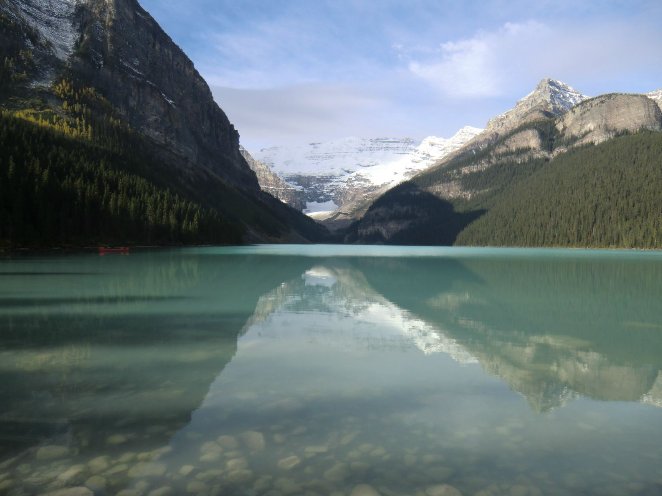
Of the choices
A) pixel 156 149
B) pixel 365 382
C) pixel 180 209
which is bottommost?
pixel 365 382

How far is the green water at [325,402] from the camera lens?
7.29 metres

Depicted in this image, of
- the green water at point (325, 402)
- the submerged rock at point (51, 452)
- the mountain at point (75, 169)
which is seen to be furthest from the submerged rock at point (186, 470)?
the mountain at point (75, 169)

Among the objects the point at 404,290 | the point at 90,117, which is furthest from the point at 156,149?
the point at 404,290

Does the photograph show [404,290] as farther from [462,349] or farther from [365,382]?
[365,382]

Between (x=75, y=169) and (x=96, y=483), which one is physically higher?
(x=75, y=169)

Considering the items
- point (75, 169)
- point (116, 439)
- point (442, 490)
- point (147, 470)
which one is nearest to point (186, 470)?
point (147, 470)

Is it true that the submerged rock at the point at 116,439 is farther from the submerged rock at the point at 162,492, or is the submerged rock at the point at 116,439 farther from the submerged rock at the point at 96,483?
the submerged rock at the point at 162,492

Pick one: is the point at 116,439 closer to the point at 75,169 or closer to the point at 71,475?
the point at 71,475

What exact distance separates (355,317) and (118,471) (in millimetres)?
17372

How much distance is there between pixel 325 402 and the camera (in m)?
10.9

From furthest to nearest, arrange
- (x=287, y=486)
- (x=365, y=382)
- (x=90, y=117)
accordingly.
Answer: (x=90, y=117) → (x=365, y=382) → (x=287, y=486)

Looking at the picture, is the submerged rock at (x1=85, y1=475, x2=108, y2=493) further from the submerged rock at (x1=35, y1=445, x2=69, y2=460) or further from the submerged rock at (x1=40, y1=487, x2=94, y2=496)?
the submerged rock at (x1=35, y1=445, x2=69, y2=460)

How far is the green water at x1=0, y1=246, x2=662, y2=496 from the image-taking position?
7.29m

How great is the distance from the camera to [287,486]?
697 cm
